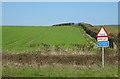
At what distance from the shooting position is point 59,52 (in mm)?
19031

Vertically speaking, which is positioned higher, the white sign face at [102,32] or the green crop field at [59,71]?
the white sign face at [102,32]

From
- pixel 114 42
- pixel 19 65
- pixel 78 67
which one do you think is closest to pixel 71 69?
pixel 78 67

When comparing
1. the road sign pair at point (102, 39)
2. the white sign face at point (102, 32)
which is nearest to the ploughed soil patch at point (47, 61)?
the road sign pair at point (102, 39)

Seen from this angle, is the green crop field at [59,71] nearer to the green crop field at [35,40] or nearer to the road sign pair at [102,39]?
the road sign pair at [102,39]

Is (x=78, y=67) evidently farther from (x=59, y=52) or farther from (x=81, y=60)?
(x=59, y=52)

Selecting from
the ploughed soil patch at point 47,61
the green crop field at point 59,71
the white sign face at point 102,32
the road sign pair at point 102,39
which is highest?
the white sign face at point 102,32

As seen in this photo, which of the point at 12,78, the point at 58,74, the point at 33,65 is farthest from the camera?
the point at 33,65

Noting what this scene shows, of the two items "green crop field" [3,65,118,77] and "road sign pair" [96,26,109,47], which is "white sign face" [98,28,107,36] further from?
"green crop field" [3,65,118,77]

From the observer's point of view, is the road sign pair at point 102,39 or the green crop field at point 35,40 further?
the green crop field at point 35,40

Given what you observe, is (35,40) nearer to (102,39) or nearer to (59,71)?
(102,39)

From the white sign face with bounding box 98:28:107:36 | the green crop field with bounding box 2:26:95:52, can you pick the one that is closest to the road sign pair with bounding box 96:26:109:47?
the white sign face with bounding box 98:28:107:36

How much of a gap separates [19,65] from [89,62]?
13.7 feet

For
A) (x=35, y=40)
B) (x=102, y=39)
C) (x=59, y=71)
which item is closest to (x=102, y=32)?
(x=102, y=39)

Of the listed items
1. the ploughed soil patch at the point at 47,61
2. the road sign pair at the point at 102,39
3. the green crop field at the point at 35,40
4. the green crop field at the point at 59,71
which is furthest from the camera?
the green crop field at the point at 35,40
